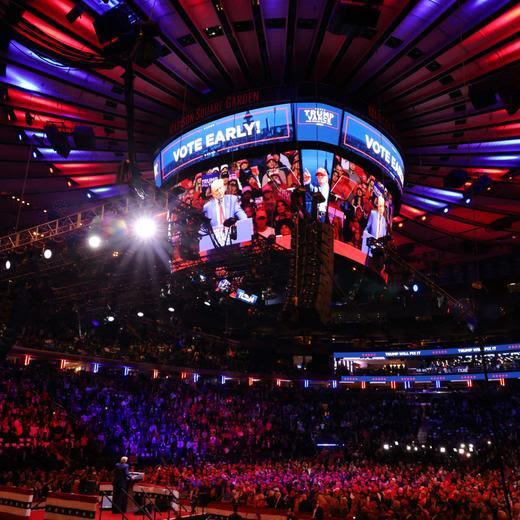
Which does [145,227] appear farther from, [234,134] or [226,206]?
[234,134]

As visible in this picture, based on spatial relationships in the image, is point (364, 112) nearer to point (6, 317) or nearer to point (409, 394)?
point (6, 317)

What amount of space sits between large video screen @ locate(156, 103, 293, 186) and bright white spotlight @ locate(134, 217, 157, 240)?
3165 mm

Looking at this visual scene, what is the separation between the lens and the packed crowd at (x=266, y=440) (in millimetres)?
14742

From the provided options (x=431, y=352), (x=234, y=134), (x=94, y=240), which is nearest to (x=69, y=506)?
(x=94, y=240)

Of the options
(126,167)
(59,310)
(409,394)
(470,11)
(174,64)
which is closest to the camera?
(126,167)

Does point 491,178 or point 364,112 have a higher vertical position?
point 364,112

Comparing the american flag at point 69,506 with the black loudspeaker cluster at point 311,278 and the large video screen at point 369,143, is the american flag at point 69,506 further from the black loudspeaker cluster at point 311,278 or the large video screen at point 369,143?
the large video screen at point 369,143

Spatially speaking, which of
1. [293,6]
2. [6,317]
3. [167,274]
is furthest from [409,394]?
[293,6]

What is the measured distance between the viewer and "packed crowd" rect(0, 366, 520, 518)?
48.4 ft

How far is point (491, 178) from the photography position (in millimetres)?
18391

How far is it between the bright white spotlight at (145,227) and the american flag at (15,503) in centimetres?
755

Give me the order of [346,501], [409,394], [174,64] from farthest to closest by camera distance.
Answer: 1. [409,394]
2. [174,64]
3. [346,501]

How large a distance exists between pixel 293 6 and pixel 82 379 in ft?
69.2

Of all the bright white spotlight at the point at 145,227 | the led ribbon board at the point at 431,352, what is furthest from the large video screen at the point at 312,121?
the led ribbon board at the point at 431,352
